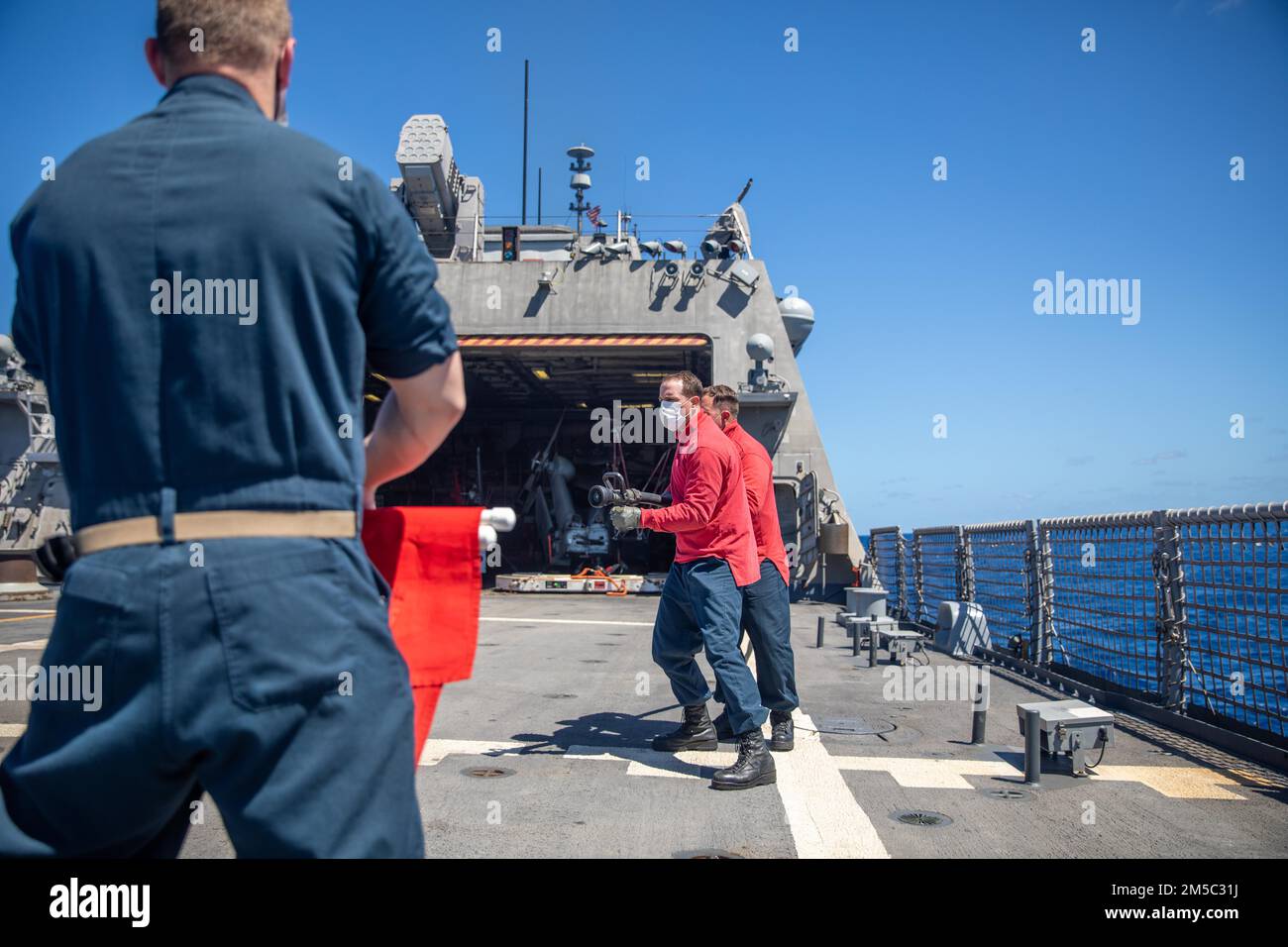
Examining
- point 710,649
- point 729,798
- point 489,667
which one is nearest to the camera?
point 729,798

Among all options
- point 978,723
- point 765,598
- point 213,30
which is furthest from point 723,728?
point 213,30

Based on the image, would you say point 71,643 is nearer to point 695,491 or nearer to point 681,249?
point 695,491

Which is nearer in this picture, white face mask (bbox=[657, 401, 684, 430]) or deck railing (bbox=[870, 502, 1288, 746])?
white face mask (bbox=[657, 401, 684, 430])

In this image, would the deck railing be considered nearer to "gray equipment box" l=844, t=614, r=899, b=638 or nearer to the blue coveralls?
"gray equipment box" l=844, t=614, r=899, b=638

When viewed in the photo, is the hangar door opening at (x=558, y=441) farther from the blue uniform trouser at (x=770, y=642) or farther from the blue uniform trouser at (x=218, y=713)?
the blue uniform trouser at (x=218, y=713)

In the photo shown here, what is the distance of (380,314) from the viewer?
1367 mm

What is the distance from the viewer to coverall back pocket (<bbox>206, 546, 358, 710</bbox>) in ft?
3.94

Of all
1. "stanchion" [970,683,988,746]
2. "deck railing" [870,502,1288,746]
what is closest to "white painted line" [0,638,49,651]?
"stanchion" [970,683,988,746]

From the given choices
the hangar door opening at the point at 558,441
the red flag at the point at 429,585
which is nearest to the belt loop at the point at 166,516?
the red flag at the point at 429,585

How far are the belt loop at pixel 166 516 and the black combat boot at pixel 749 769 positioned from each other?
3481 millimetres

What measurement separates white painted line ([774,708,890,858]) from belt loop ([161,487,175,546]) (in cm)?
273
